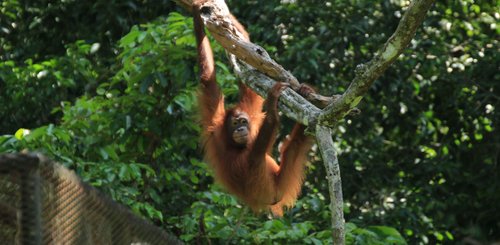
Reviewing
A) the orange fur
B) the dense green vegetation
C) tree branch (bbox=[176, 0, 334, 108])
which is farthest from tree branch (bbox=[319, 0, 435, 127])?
the dense green vegetation

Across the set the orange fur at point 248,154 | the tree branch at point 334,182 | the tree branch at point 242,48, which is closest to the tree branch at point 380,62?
the tree branch at point 334,182

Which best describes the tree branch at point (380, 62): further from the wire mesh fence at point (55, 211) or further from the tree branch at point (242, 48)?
the wire mesh fence at point (55, 211)

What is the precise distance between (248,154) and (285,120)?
1654 millimetres

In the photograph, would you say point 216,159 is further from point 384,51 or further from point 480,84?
point 480,84

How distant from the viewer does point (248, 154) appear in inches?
247

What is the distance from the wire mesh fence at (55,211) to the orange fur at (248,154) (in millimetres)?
3187

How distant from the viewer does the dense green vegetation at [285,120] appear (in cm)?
682

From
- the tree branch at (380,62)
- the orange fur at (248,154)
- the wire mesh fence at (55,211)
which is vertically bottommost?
the wire mesh fence at (55,211)

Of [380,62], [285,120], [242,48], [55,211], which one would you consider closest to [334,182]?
[380,62]

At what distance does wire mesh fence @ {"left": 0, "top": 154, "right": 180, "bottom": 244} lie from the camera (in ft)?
7.45

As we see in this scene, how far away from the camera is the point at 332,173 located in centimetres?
422

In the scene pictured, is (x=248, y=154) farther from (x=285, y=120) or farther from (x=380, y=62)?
(x=380, y=62)

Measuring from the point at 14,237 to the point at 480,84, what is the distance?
23.0 ft

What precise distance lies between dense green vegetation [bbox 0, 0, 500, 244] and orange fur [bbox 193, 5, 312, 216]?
287 millimetres
